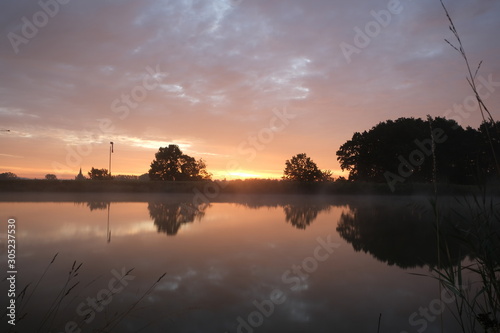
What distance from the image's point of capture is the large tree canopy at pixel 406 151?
170ft

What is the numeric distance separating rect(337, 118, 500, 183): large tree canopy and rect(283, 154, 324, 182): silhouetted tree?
33.6 ft

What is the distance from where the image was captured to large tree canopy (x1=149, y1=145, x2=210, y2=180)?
64.6 meters

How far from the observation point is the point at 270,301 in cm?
482

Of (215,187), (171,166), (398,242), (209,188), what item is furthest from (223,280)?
(171,166)

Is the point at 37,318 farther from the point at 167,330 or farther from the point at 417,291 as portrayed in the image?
the point at 417,291

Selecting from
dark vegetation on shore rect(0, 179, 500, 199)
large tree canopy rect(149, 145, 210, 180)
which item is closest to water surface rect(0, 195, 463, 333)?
dark vegetation on shore rect(0, 179, 500, 199)

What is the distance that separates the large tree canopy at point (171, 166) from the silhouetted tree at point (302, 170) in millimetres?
20334

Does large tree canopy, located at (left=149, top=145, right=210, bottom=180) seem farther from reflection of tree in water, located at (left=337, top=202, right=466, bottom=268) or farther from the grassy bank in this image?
reflection of tree in water, located at (left=337, top=202, right=466, bottom=268)

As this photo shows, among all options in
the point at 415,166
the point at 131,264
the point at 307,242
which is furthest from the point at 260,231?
the point at 415,166

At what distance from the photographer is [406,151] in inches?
1988

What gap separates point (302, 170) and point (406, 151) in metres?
22.8

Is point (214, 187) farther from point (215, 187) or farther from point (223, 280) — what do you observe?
point (223, 280)

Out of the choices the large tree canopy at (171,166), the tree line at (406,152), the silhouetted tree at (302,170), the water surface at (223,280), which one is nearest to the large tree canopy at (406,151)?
the tree line at (406,152)

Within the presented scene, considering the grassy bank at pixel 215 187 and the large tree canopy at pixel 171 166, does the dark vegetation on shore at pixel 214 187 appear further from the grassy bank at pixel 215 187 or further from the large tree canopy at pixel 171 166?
the large tree canopy at pixel 171 166
